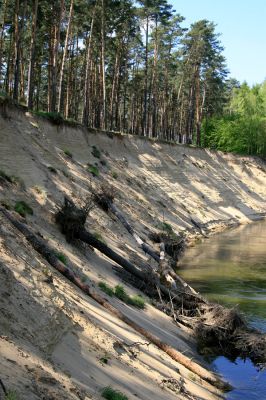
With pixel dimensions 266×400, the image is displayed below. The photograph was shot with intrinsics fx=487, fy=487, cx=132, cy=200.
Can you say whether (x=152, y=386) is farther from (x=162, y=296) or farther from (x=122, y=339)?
(x=162, y=296)

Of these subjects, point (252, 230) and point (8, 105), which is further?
point (252, 230)

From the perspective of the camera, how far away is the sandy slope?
8.97m

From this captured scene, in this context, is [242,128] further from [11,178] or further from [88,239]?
[88,239]

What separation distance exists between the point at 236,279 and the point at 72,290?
1322 cm

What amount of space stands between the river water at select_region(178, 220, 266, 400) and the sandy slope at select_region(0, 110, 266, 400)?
4.11ft

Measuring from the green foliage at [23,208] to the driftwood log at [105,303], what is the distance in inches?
78.0

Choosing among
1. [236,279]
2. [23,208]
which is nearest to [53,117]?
[23,208]

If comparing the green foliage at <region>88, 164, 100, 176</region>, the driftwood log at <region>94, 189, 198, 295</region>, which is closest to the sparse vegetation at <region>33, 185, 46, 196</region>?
the driftwood log at <region>94, 189, 198, 295</region>

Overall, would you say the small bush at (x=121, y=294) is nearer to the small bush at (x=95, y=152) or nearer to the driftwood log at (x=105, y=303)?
the driftwood log at (x=105, y=303)

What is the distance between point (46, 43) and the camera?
52.1 meters

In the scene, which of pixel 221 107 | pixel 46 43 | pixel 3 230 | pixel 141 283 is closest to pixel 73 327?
pixel 3 230

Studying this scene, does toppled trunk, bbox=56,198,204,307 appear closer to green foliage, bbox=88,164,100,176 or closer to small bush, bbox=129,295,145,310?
small bush, bbox=129,295,145,310

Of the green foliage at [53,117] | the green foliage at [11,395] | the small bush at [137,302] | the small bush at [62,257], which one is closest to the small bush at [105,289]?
the small bush at [137,302]

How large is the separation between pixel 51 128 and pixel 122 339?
2353cm
